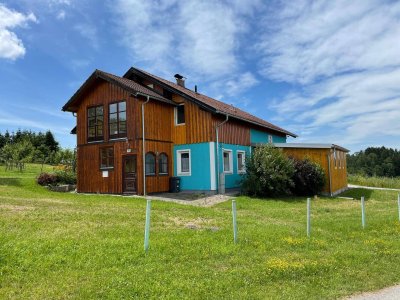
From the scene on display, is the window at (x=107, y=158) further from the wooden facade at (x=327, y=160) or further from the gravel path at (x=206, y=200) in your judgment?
the wooden facade at (x=327, y=160)

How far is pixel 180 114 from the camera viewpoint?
68.6 feet

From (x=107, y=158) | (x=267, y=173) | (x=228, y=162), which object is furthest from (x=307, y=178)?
(x=107, y=158)

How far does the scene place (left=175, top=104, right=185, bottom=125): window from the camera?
68.1 ft

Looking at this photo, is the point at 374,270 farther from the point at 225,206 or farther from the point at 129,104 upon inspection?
the point at 129,104

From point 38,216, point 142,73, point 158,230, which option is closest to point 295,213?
point 158,230

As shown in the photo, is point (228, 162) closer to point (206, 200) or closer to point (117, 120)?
point (206, 200)

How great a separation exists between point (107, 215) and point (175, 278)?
5.83m

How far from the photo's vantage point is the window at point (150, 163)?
19.2 m

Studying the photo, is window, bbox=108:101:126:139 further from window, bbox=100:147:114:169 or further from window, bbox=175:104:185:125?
window, bbox=175:104:185:125

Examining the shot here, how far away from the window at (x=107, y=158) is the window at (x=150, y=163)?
227cm

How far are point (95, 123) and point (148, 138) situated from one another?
3.86 m

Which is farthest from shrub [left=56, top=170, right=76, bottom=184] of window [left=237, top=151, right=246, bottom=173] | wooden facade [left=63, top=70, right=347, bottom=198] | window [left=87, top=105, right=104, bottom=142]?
window [left=237, top=151, right=246, bottom=173]

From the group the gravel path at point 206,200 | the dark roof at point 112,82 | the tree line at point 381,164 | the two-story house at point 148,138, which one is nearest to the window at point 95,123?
the two-story house at point 148,138

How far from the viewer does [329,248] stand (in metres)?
7.96
